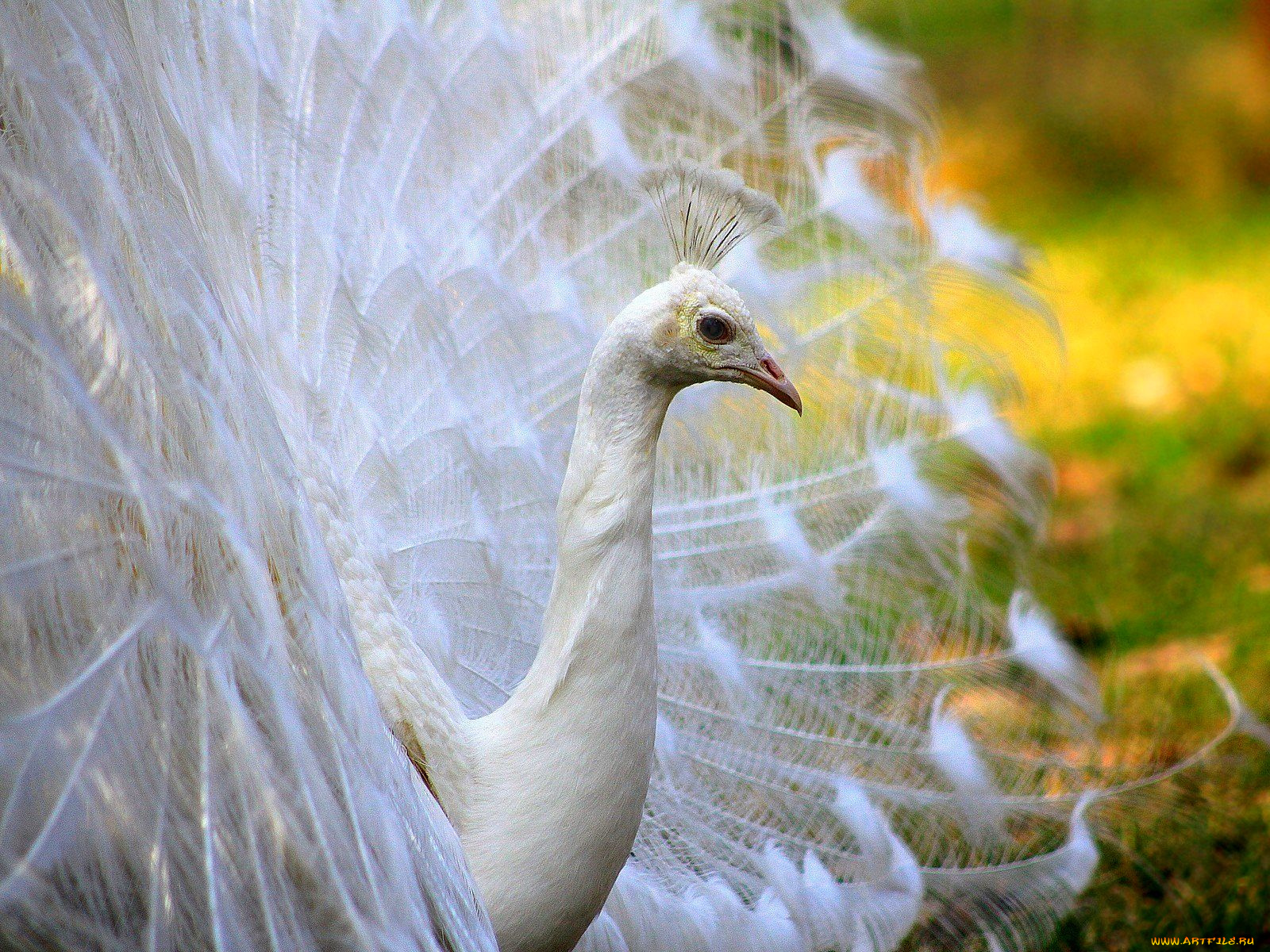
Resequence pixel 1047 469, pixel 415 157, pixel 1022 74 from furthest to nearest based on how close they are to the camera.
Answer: pixel 1022 74
pixel 1047 469
pixel 415 157

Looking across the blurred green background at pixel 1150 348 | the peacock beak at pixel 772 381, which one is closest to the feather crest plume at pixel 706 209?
the peacock beak at pixel 772 381

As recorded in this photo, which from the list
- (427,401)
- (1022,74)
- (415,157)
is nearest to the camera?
(427,401)

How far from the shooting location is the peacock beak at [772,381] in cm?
177

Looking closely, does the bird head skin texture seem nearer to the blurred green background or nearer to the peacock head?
the peacock head

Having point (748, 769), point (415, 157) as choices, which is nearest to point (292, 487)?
point (415, 157)

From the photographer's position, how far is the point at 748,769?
99.7 inches

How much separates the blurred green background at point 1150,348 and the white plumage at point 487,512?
0.93ft

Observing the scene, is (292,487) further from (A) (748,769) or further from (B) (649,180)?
(A) (748,769)

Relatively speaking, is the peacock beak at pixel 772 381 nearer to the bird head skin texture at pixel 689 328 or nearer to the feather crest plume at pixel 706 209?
the bird head skin texture at pixel 689 328

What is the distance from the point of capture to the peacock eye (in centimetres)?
171

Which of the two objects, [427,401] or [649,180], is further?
[427,401]

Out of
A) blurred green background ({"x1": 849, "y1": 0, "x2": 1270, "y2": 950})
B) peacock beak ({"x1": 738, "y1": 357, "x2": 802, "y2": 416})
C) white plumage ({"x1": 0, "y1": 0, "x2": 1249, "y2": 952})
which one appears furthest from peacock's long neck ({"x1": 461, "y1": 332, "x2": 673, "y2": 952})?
blurred green background ({"x1": 849, "y1": 0, "x2": 1270, "y2": 950})

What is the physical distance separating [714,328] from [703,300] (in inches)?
1.4

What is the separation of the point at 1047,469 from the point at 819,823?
83cm
